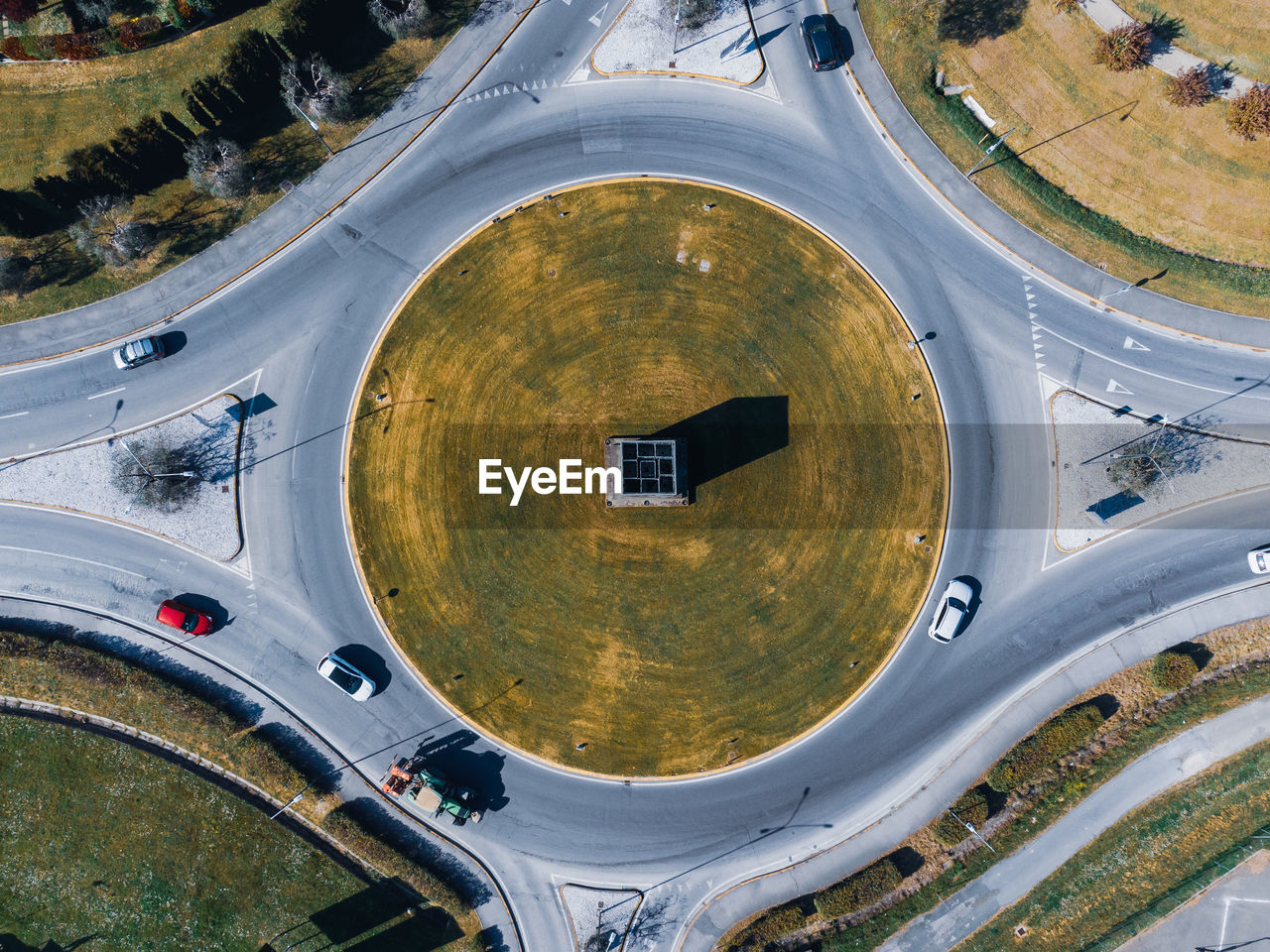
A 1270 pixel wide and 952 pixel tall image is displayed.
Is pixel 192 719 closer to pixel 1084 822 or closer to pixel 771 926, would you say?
pixel 771 926

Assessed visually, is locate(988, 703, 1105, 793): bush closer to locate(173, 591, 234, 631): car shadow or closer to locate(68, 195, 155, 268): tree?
locate(173, 591, 234, 631): car shadow

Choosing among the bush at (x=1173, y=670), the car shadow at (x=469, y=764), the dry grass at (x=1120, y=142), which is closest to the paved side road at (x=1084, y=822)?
the bush at (x=1173, y=670)

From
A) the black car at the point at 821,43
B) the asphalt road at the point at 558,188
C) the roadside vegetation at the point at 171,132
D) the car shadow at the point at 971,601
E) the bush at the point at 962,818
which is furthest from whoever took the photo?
the roadside vegetation at the point at 171,132

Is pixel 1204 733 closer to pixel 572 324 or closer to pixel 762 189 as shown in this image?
pixel 762 189

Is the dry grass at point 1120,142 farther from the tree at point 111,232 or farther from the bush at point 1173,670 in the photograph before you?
the tree at point 111,232

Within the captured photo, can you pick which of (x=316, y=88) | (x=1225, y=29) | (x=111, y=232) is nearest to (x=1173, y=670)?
(x=1225, y=29)
